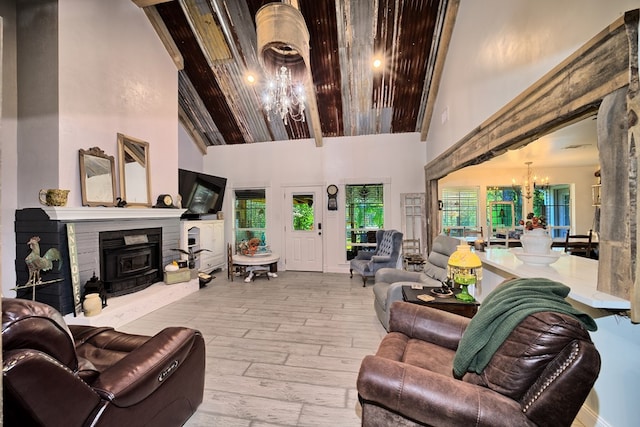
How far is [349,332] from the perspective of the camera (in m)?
3.17

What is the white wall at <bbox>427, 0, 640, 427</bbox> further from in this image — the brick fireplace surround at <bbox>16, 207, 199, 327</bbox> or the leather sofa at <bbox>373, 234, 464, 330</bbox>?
the brick fireplace surround at <bbox>16, 207, 199, 327</bbox>

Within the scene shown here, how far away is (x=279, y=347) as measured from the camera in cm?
283

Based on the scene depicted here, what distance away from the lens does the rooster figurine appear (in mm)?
2881

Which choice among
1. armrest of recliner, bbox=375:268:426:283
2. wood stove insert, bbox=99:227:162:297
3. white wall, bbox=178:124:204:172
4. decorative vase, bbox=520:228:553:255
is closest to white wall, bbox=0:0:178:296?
wood stove insert, bbox=99:227:162:297

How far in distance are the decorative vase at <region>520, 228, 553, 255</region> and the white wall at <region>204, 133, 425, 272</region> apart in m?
3.71

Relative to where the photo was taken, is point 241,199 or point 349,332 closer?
point 349,332

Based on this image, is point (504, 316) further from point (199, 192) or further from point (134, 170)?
point (199, 192)

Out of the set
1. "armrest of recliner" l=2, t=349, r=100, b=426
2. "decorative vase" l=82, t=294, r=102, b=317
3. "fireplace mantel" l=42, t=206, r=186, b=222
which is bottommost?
"decorative vase" l=82, t=294, r=102, b=317

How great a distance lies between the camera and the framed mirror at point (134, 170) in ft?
12.7

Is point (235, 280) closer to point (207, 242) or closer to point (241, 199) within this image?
point (207, 242)

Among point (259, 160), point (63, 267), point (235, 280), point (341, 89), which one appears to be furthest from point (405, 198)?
point (63, 267)

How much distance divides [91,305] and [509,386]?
12.6 feet

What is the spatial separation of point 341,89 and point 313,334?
4.18m

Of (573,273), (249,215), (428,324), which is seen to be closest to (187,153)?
(249,215)
